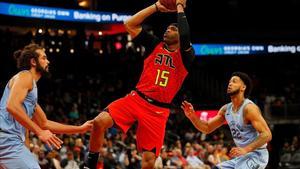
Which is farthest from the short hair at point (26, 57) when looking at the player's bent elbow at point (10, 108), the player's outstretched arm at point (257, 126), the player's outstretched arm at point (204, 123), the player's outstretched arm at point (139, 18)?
the player's outstretched arm at point (257, 126)

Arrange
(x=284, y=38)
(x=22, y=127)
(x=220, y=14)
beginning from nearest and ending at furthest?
(x=22, y=127) < (x=284, y=38) < (x=220, y=14)

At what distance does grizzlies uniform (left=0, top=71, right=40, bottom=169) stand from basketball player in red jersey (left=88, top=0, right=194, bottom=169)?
103 cm

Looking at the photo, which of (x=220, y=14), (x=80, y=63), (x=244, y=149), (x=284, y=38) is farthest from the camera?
(x=220, y=14)

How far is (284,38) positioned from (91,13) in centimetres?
1222

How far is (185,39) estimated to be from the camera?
586cm

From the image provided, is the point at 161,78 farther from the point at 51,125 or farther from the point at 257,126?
the point at 51,125

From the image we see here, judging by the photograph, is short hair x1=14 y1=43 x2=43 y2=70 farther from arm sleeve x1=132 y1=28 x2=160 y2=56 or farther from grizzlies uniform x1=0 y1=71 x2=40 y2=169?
arm sleeve x1=132 y1=28 x2=160 y2=56

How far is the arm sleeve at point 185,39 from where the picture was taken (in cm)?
578

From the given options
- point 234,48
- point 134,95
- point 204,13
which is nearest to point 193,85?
point 234,48

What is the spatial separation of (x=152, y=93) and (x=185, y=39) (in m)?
0.74

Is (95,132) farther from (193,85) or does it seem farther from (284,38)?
(284,38)

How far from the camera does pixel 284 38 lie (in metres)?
27.5

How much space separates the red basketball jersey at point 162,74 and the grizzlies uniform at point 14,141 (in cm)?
147

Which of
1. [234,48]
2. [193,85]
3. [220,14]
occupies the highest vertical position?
[220,14]
